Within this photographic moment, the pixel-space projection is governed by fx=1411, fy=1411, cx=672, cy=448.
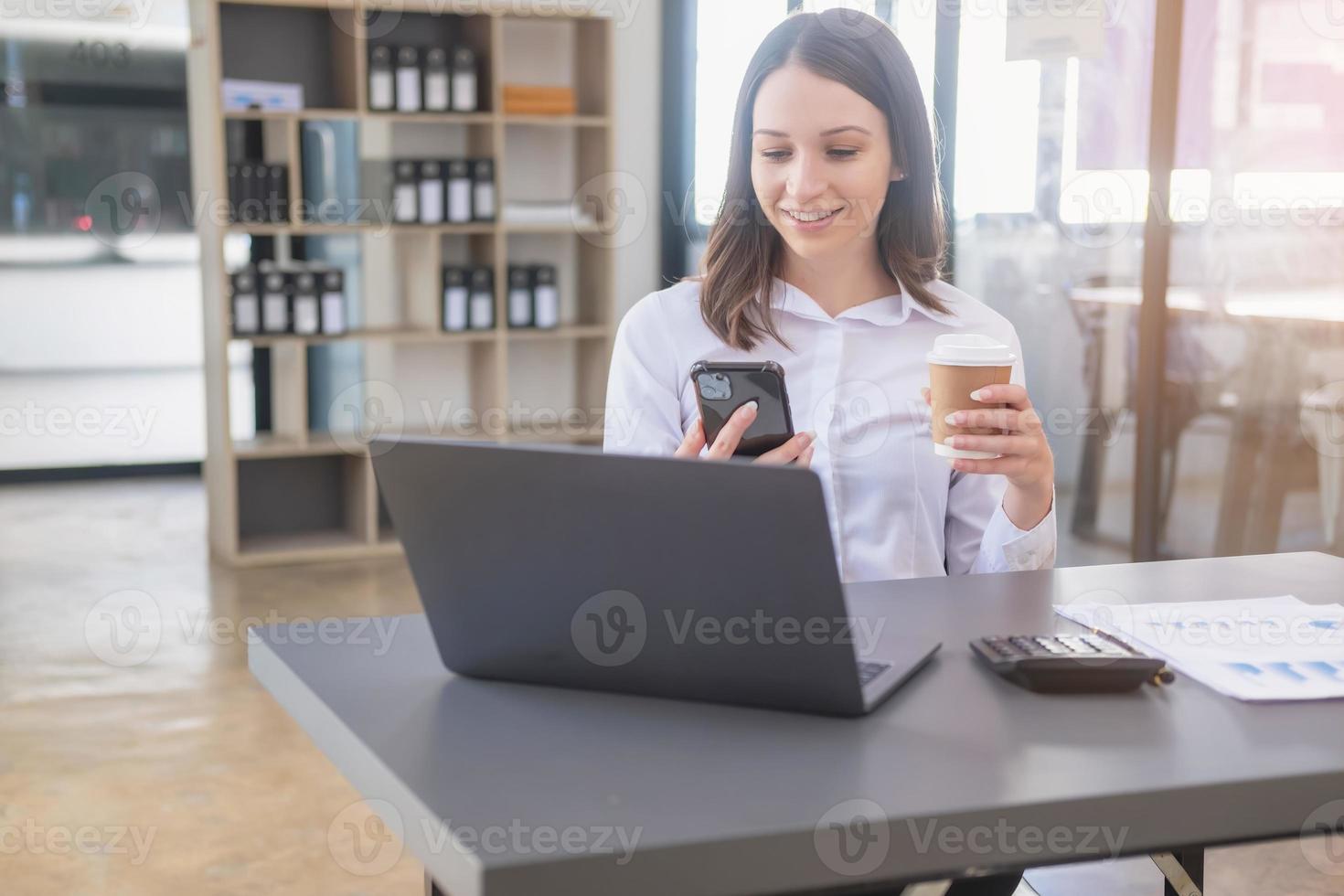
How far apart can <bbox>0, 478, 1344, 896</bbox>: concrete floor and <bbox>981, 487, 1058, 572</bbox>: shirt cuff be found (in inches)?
36.5

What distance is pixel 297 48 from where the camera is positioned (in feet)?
16.3

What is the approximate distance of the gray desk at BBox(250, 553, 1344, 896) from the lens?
827mm

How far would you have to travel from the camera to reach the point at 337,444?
4.98m

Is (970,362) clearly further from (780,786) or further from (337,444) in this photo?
(337,444)

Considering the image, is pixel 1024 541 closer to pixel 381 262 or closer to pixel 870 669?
Result: pixel 870 669

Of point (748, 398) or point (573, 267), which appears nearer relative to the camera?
point (748, 398)

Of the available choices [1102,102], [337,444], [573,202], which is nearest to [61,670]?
[337,444]

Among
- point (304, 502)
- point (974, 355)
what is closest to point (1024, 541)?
point (974, 355)

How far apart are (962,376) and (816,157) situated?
50 cm

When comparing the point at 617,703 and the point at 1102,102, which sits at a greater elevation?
the point at 1102,102

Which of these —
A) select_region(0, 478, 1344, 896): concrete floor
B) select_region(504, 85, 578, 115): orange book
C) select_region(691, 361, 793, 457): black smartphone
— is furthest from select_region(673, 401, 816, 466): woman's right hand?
select_region(504, 85, 578, 115): orange book

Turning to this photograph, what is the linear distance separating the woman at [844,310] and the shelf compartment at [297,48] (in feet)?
11.0

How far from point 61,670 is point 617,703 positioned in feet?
9.78

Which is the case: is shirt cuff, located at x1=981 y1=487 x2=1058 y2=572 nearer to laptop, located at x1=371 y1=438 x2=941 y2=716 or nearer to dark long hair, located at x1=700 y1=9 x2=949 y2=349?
dark long hair, located at x1=700 y1=9 x2=949 y2=349
